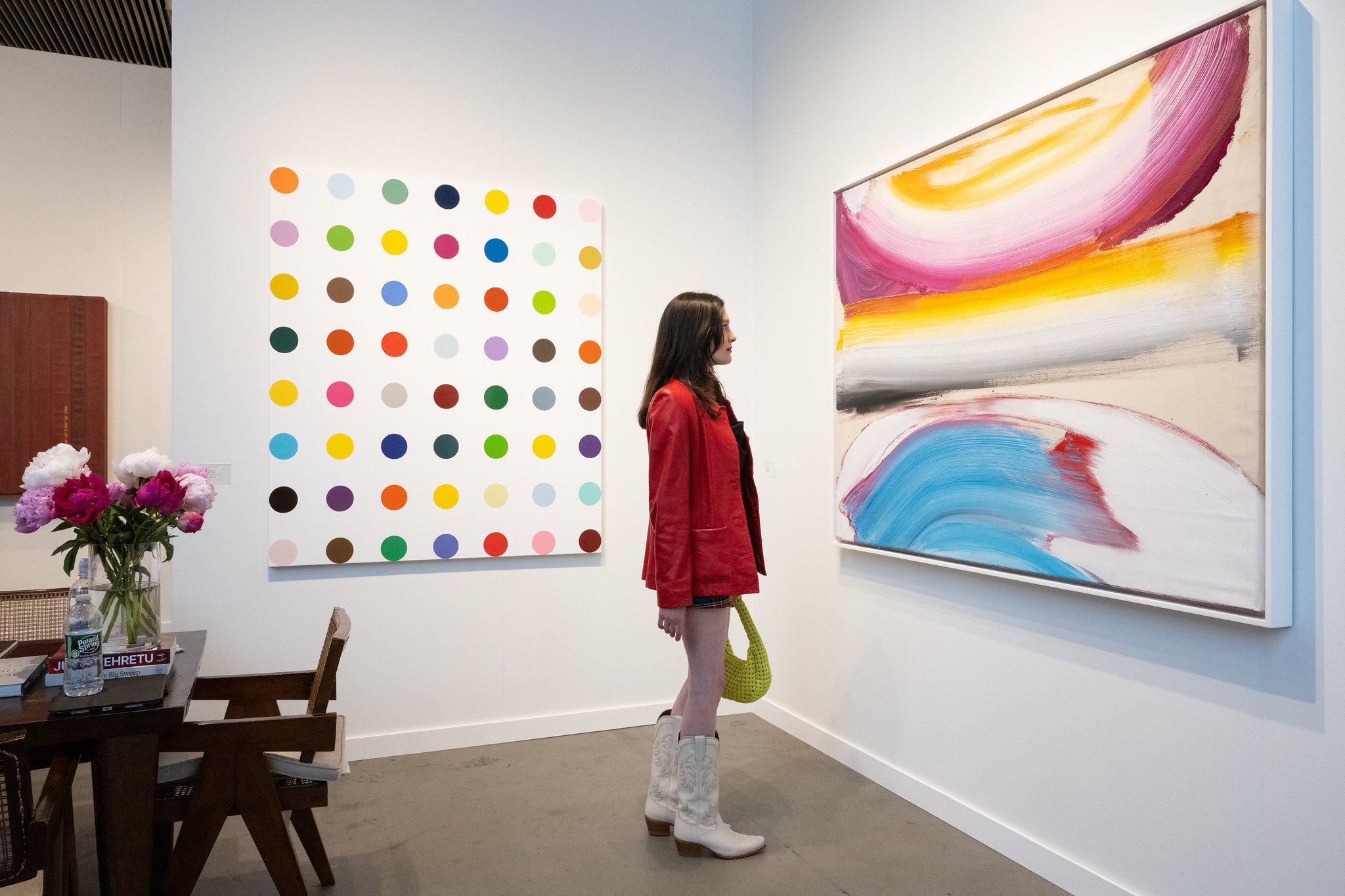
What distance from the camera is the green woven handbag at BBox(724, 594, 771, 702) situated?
2648 mm

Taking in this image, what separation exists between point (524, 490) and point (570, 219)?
3.77ft

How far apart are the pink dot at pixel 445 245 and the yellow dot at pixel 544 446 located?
81 centimetres

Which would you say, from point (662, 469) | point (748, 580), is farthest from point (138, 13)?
point (748, 580)

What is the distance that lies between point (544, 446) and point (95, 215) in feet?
8.65

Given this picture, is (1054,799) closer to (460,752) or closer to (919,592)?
(919,592)

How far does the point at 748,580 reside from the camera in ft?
7.93

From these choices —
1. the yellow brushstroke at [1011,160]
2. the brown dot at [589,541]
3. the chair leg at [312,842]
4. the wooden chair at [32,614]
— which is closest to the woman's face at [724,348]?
the yellow brushstroke at [1011,160]

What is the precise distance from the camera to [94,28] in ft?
13.4

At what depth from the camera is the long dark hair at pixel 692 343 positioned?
2482mm

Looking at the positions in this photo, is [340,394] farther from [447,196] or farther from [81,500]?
[81,500]

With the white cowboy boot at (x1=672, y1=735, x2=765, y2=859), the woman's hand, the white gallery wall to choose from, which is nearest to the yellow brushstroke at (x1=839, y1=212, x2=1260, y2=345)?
the woman's hand

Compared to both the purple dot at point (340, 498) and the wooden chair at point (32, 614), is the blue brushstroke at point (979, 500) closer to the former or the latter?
the purple dot at point (340, 498)

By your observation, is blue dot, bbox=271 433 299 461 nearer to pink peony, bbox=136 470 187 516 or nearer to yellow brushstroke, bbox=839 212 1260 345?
pink peony, bbox=136 470 187 516

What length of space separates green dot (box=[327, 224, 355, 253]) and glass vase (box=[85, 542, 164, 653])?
1548mm
